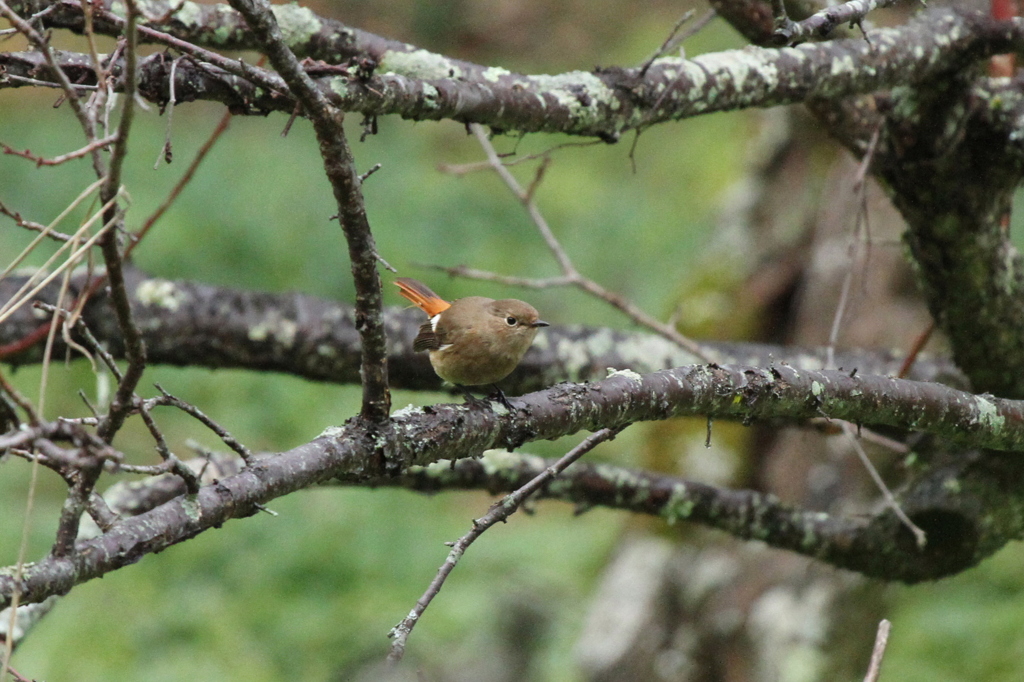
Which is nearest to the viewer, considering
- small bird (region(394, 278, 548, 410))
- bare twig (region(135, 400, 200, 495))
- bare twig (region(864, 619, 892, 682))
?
bare twig (region(135, 400, 200, 495))

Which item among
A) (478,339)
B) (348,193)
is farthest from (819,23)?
(478,339)

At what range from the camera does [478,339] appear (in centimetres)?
345

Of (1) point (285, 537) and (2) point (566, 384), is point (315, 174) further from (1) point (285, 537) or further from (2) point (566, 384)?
(2) point (566, 384)

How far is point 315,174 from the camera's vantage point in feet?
35.1

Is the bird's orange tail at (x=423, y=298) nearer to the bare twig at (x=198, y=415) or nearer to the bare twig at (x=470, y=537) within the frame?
the bare twig at (x=470, y=537)

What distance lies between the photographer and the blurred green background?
5.44 m

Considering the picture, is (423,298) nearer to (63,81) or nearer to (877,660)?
(877,660)

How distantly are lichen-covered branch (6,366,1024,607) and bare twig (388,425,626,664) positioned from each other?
0.07 m

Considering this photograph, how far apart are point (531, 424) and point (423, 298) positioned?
1.93m

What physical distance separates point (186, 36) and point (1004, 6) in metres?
2.84

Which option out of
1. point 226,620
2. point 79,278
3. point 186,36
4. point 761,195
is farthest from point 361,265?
point 761,195

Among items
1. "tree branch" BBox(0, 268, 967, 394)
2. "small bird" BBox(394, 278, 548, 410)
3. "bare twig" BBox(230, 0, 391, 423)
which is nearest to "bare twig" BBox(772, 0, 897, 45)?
"bare twig" BBox(230, 0, 391, 423)

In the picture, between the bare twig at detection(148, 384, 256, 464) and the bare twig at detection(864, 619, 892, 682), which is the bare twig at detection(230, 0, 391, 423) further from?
the bare twig at detection(864, 619, 892, 682)

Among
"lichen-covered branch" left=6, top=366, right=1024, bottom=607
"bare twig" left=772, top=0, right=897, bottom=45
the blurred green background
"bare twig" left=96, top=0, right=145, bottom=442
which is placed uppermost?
"bare twig" left=772, top=0, right=897, bottom=45
